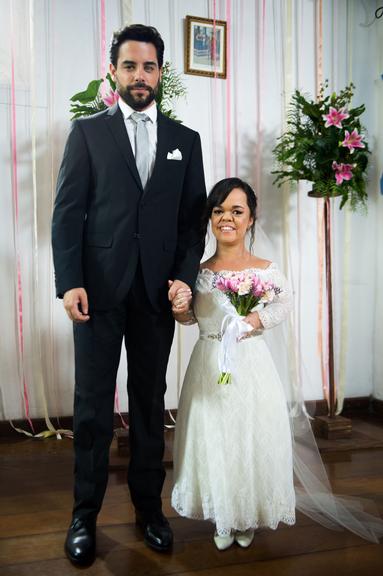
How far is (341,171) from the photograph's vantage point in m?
3.49

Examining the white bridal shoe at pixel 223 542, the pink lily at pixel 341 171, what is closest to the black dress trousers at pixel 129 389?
the white bridal shoe at pixel 223 542

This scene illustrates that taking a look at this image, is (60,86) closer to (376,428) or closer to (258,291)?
(258,291)

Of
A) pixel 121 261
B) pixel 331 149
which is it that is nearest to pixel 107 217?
pixel 121 261

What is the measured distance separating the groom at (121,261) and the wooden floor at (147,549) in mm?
91

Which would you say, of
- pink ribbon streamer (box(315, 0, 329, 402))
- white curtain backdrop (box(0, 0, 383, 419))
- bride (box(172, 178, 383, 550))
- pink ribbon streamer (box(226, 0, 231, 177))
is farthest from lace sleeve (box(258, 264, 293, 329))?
pink ribbon streamer (box(315, 0, 329, 402))

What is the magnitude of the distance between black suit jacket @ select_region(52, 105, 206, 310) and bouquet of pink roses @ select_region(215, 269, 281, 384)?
0.16 m

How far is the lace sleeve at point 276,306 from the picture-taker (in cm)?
217

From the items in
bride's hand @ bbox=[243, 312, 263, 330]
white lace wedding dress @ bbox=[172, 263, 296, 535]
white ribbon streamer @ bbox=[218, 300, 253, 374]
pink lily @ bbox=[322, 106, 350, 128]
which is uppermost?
pink lily @ bbox=[322, 106, 350, 128]

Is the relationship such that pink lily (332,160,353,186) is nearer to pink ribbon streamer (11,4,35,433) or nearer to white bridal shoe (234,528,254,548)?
pink ribbon streamer (11,4,35,433)

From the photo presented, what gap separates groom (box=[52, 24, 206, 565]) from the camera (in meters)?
2.00

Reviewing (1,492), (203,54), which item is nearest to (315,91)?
(203,54)

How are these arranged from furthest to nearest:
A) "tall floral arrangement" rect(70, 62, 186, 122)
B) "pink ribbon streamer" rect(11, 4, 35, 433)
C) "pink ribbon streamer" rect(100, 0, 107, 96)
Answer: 1. "pink ribbon streamer" rect(100, 0, 107, 96)
2. "pink ribbon streamer" rect(11, 4, 35, 433)
3. "tall floral arrangement" rect(70, 62, 186, 122)

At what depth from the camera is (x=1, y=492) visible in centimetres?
271

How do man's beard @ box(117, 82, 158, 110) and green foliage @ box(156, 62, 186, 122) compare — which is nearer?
man's beard @ box(117, 82, 158, 110)
